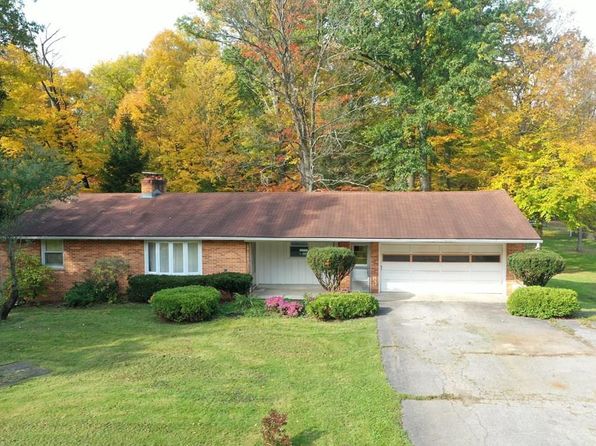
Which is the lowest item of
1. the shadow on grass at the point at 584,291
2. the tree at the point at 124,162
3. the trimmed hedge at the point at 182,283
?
the shadow on grass at the point at 584,291

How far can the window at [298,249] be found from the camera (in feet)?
62.9

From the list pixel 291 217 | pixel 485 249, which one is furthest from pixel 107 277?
pixel 485 249

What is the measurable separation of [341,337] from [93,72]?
3629cm

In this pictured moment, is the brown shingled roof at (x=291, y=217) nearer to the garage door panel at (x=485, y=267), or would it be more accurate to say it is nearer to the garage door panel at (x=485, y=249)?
the garage door panel at (x=485, y=249)

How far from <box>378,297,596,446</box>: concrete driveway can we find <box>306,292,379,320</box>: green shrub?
2.14ft

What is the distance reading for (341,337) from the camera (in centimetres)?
1191

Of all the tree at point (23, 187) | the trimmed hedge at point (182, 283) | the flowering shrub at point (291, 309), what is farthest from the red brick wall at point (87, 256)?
the flowering shrub at point (291, 309)

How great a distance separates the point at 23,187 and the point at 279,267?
31.5 ft

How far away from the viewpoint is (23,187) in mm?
13062

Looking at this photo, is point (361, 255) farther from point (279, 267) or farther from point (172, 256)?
point (172, 256)

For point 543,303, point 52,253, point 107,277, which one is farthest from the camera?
point 52,253

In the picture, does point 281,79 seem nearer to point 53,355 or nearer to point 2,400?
point 53,355

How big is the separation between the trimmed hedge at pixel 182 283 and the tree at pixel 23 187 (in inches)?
149

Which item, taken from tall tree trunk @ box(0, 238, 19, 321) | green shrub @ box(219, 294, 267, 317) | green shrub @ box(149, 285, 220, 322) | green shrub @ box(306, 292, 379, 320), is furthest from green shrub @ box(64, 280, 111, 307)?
green shrub @ box(306, 292, 379, 320)
